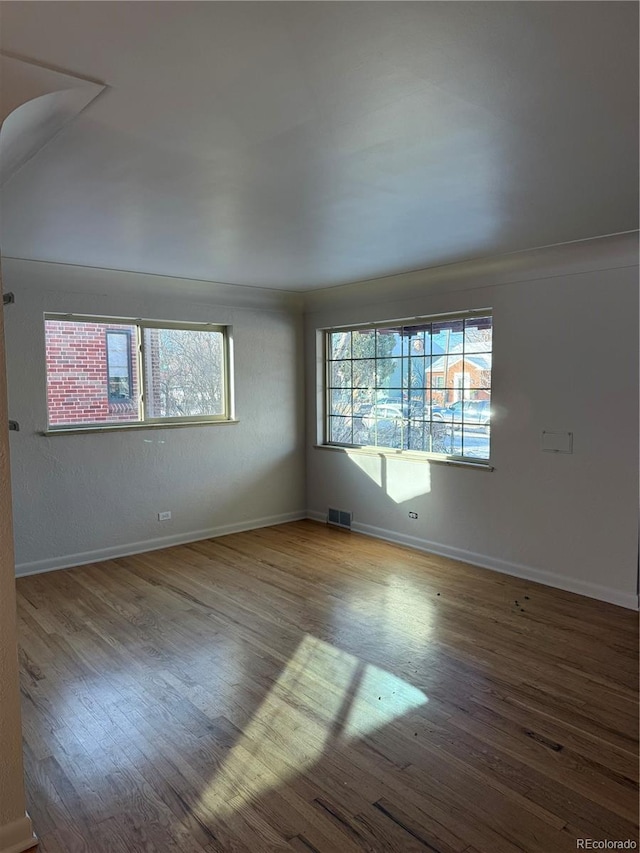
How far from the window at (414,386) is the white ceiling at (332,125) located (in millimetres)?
1275

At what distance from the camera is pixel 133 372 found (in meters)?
5.16

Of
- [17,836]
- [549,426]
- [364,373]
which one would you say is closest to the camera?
[17,836]

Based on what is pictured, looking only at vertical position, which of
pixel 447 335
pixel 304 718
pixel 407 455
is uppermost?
pixel 447 335

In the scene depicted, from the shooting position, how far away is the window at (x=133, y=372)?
4715 millimetres

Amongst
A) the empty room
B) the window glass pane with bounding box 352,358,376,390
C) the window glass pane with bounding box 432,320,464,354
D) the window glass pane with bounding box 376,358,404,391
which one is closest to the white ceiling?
the empty room

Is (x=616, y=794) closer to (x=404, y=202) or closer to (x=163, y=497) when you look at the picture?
(x=404, y=202)

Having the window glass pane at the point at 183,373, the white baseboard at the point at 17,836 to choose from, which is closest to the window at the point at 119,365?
the window glass pane at the point at 183,373

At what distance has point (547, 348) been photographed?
4176 mm

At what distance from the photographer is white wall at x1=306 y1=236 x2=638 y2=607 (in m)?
3.82

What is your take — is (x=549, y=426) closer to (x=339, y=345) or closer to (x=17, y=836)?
(x=339, y=345)

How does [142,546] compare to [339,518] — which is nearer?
[142,546]

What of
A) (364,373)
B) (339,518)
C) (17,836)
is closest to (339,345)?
(364,373)

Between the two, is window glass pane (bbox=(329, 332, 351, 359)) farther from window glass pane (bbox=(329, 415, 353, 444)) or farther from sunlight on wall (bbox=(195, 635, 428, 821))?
sunlight on wall (bbox=(195, 635, 428, 821))

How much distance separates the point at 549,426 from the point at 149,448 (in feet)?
11.1
